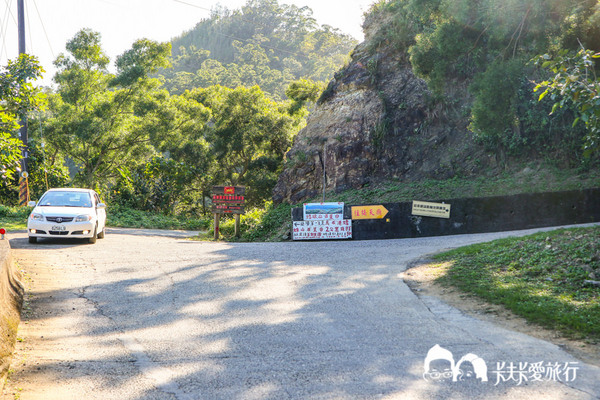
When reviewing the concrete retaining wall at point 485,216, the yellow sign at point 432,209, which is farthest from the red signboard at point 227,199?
the yellow sign at point 432,209

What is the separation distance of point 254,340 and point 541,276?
19.5 feet

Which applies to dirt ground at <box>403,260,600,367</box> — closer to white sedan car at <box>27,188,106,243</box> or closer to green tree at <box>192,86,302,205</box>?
white sedan car at <box>27,188,106,243</box>

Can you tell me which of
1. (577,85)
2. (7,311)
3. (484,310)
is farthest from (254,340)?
(577,85)

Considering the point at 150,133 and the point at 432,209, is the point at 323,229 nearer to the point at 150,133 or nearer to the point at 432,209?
the point at 432,209

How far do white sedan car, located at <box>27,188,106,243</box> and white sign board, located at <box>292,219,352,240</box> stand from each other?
6836 millimetres

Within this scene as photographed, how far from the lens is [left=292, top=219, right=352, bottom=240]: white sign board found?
18.9 meters

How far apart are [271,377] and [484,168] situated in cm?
2150

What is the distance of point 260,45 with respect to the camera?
335ft

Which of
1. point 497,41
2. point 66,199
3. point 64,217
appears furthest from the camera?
point 66,199

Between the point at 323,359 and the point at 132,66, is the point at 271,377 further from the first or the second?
the point at 132,66

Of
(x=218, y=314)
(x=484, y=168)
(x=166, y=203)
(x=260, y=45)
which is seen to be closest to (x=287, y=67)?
(x=260, y=45)

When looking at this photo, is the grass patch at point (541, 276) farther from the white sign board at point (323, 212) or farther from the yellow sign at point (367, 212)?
the white sign board at point (323, 212)

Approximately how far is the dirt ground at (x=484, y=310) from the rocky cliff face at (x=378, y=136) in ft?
48.9

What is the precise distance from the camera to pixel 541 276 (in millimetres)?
9578
